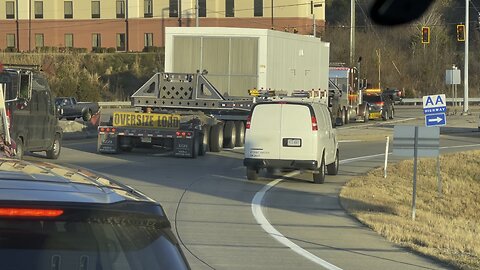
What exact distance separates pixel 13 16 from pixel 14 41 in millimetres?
2617

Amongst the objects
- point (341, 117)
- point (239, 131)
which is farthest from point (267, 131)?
point (341, 117)

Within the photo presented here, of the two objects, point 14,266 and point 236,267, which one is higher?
point 14,266

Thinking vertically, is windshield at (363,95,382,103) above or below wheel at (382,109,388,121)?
above

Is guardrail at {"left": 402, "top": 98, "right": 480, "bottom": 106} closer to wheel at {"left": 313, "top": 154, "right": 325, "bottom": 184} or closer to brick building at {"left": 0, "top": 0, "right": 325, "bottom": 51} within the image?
brick building at {"left": 0, "top": 0, "right": 325, "bottom": 51}

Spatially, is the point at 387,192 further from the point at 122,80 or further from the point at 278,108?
the point at 122,80

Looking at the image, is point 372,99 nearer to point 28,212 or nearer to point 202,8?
point 202,8

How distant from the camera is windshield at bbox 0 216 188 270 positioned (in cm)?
Result: 329

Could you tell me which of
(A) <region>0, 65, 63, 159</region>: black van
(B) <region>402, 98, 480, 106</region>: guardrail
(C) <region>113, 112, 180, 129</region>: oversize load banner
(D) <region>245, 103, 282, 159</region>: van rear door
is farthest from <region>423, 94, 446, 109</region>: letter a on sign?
(B) <region>402, 98, 480, 106</region>: guardrail

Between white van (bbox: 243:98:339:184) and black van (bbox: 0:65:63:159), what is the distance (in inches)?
231

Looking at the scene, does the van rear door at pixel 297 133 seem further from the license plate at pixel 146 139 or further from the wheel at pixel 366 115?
the wheel at pixel 366 115

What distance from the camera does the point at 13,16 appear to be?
90062mm

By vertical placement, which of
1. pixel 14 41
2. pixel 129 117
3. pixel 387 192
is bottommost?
pixel 387 192

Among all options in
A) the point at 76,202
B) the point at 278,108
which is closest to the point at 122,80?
the point at 278,108

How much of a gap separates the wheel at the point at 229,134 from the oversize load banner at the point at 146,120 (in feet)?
13.3
